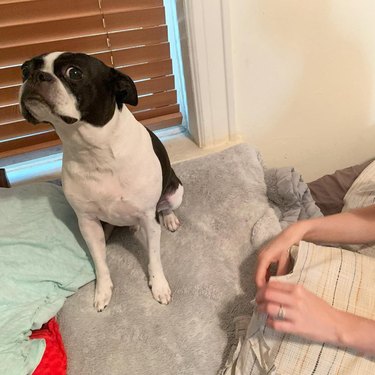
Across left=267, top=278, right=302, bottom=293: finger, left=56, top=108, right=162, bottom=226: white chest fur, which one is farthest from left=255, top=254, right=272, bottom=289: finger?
left=56, top=108, right=162, bottom=226: white chest fur

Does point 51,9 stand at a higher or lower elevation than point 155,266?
higher

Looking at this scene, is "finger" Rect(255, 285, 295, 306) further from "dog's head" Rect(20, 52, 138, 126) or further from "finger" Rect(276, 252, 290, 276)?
"dog's head" Rect(20, 52, 138, 126)

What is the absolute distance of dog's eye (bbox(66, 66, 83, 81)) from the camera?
0.95m

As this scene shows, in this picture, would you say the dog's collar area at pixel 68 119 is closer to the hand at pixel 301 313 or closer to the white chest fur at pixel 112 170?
the white chest fur at pixel 112 170

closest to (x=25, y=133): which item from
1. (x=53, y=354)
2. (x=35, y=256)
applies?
(x=35, y=256)

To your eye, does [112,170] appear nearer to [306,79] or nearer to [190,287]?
[190,287]

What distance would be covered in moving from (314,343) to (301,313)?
0.15 metres

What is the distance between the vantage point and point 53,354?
111 cm

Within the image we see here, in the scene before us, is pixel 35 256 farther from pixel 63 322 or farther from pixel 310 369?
pixel 310 369

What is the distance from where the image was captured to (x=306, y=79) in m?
1.67

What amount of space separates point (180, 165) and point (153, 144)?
0.36m

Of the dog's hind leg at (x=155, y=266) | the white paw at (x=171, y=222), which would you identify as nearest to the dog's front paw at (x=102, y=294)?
the dog's hind leg at (x=155, y=266)

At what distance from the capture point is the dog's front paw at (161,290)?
1261 millimetres

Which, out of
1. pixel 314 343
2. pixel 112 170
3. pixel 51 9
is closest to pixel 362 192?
pixel 314 343
